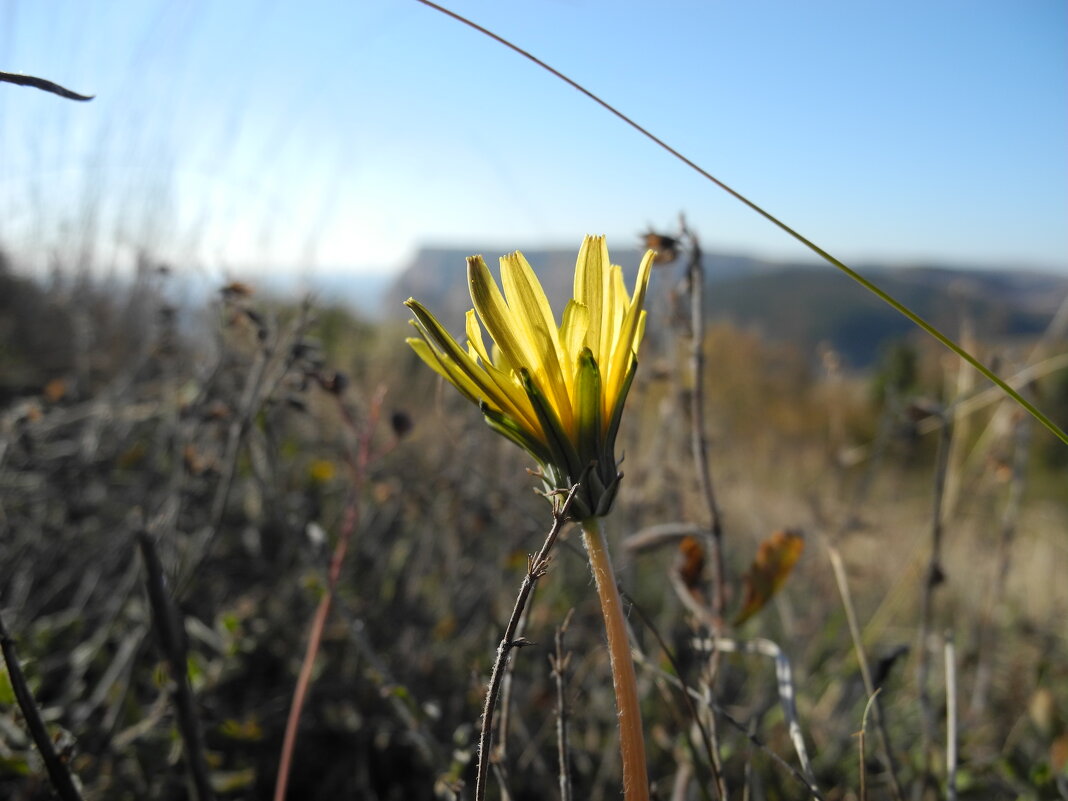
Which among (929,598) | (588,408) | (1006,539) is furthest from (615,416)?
(1006,539)

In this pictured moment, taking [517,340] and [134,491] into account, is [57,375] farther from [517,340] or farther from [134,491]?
[517,340]

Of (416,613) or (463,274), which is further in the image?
(416,613)

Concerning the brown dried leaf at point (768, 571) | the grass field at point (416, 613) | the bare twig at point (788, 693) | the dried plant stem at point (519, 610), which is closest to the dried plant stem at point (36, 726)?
the grass field at point (416, 613)

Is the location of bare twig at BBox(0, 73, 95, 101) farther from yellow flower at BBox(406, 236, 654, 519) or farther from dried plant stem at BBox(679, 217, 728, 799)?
dried plant stem at BBox(679, 217, 728, 799)

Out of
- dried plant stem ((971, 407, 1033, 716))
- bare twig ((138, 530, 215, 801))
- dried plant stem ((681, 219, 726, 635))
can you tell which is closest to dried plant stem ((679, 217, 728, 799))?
dried plant stem ((681, 219, 726, 635))

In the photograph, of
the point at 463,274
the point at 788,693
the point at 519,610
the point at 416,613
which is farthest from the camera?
the point at 416,613

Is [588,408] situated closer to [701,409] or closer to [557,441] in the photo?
[557,441]
